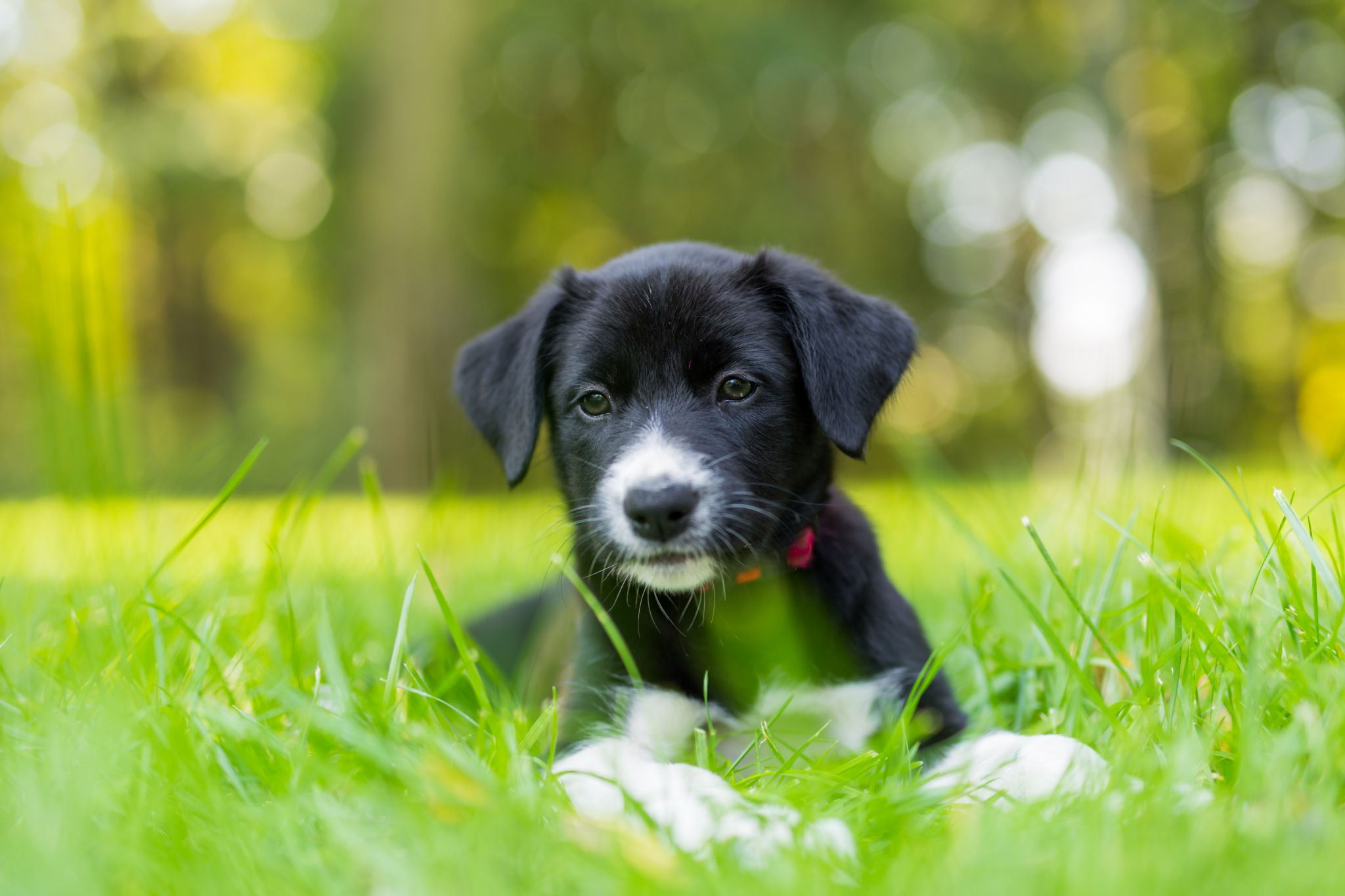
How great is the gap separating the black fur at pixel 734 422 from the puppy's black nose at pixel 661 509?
0.31 ft

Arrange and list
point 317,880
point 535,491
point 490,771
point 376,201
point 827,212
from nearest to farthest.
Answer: point 317,880, point 490,771, point 535,491, point 376,201, point 827,212

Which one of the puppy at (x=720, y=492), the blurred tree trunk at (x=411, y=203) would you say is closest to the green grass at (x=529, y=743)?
the puppy at (x=720, y=492)

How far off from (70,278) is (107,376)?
314mm

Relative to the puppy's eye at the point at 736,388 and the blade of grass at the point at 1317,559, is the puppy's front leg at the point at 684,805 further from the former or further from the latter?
the blade of grass at the point at 1317,559

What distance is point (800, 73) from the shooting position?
1708cm

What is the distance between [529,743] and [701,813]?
0.47 meters

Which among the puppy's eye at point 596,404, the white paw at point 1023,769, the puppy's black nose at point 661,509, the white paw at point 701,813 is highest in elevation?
the puppy's eye at point 596,404

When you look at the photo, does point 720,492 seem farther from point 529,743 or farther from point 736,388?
point 529,743

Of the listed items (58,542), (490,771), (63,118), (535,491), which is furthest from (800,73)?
(490,771)

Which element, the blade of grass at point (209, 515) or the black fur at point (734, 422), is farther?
the black fur at point (734, 422)

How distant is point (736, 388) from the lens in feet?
9.53

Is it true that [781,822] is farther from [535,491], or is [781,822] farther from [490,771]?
[535,491]

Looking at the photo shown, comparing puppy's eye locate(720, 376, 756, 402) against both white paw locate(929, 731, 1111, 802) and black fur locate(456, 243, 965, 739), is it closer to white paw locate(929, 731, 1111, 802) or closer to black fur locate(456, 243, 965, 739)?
black fur locate(456, 243, 965, 739)

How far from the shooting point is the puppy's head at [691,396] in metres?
2.62
